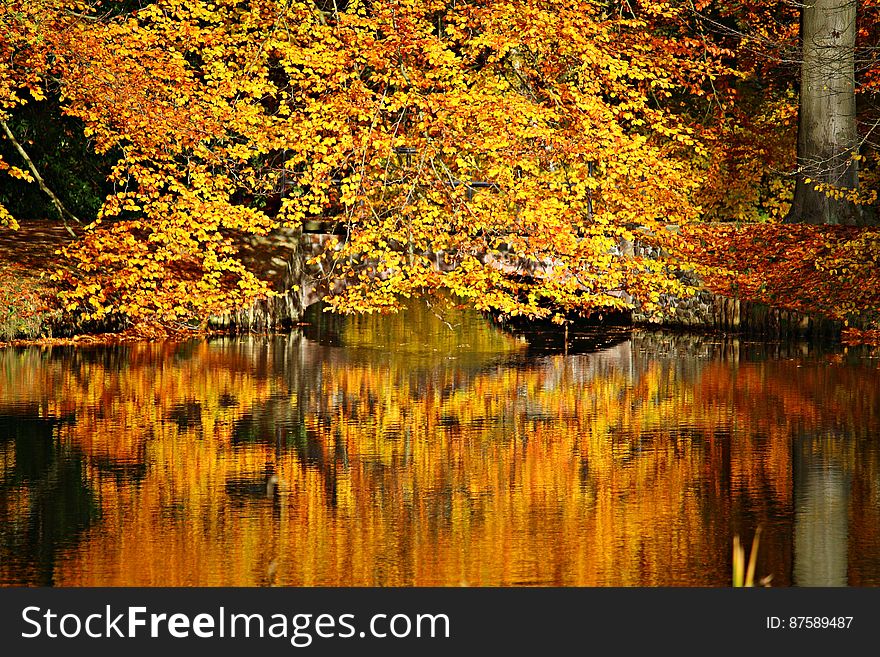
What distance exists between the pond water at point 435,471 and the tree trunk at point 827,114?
4.89 meters

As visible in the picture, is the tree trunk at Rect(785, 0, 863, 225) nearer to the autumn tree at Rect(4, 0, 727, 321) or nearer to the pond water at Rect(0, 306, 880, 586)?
the autumn tree at Rect(4, 0, 727, 321)

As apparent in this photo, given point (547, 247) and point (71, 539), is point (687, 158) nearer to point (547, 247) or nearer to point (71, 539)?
point (547, 247)

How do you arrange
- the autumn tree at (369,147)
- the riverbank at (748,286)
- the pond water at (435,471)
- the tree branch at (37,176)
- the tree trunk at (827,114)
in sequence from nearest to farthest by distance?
the pond water at (435,471) → the autumn tree at (369,147) → the riverbank at (748,286) → the tree branch at (37,176) → the tree trunk at (827,114)

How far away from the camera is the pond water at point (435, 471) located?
6750mm

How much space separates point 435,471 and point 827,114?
1440cm

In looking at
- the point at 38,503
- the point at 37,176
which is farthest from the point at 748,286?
the point at 38,503

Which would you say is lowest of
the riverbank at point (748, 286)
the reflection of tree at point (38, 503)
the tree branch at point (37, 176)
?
the reflection of tree at point (38, 503)

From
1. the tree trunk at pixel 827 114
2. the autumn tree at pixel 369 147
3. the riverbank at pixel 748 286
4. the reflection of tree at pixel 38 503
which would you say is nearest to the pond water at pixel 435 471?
the reflection of tree at pixel 38 503

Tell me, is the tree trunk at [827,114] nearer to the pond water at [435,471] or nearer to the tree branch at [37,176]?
the pond water at [435,471]

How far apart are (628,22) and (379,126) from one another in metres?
5.46

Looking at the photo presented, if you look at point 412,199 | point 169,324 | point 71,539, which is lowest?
point 71,539

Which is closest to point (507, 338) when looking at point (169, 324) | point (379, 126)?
point (379, 126)

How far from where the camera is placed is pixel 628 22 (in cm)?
2297

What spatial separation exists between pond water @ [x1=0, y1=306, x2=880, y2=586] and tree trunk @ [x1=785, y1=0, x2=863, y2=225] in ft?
16.0
